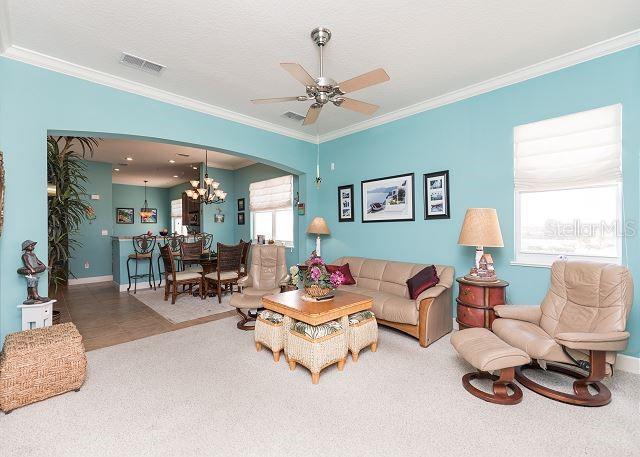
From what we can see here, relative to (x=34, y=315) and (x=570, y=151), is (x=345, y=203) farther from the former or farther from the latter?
(x=34, y=315)

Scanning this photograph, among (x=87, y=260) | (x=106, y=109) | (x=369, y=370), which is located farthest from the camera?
(x=87, y=260)

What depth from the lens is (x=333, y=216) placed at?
18.0 feet

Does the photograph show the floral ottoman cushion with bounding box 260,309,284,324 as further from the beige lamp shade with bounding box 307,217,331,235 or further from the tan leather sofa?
the beige lamp shade with bounding box 307,217,331,235

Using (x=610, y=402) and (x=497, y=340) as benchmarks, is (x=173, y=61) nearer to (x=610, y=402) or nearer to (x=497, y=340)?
(x=497, y=340)

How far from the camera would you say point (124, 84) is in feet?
11.3

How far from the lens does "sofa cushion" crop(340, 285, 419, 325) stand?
3357 mm

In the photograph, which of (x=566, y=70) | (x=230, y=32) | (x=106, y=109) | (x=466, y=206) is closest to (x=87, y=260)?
(x=106, y=109)

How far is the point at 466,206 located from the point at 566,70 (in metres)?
1.64

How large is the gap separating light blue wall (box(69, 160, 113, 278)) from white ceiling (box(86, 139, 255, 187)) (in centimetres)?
36

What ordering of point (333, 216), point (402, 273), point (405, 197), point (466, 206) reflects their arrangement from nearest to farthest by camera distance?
point (466, 206) → point (402, 273) → point (405, 197) → point (333, 216)

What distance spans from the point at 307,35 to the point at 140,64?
5.86 ft

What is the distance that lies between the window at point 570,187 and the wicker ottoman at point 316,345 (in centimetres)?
224

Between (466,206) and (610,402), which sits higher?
(466,206)

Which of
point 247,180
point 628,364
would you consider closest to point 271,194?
point 247,180
